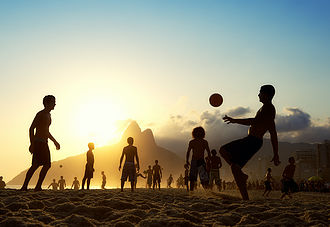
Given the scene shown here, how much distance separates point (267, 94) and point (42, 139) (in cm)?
529

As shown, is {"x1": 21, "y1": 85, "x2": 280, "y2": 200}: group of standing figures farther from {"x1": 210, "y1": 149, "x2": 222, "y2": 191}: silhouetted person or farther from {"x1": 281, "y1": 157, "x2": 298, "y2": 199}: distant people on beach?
{"x1": 210, "y1": 149, "x2": 222, "y2": 191}: silhouetted person

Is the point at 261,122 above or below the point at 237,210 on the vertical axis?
above

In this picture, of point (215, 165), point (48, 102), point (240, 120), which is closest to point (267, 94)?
point (240, 120)

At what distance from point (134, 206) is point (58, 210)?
1.12 metres

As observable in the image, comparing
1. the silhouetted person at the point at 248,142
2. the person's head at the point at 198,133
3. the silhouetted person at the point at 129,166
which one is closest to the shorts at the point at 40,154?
the silhouetted person at the point at 129,166

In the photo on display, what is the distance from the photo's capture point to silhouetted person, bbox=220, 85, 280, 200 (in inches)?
240

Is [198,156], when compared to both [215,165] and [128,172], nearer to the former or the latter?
[128,172]

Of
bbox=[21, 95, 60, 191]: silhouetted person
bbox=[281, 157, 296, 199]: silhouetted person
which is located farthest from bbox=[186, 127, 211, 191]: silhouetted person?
bbox=[281, 157, 296, 199]: silhouetted person

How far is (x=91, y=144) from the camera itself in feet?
45.0

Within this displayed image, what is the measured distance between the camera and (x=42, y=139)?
824cm

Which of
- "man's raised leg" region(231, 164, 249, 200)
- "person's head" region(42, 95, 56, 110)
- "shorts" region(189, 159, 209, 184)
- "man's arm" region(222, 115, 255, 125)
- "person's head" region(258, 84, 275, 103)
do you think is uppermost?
"person's head" region(42, 95, 56, 110)

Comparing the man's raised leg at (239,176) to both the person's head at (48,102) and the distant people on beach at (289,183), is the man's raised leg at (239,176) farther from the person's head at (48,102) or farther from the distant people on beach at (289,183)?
the distant people on beach at (289,183)

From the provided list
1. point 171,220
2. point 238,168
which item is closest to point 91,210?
point 171,220

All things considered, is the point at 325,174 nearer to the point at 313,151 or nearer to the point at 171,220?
the point at 313,151
